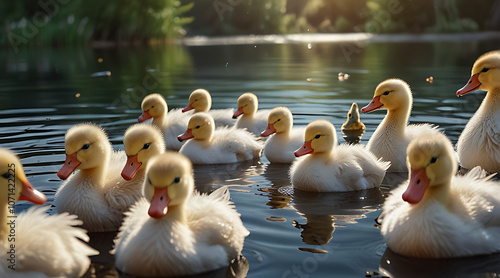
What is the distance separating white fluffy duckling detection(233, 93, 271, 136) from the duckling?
4.14ft

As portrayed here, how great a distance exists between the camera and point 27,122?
1022 cm

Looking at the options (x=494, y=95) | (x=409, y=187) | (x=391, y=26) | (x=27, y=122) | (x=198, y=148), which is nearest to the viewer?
(x=409, y=187)

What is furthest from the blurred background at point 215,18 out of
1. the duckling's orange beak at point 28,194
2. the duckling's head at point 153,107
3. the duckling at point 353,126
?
the duckling's orange beak at point 28,194

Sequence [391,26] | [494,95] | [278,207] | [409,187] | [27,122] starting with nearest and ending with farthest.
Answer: [409,187]
[278,207]
[494,95]
[27,122]
[391,26]

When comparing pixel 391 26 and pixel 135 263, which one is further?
pixel 391 26

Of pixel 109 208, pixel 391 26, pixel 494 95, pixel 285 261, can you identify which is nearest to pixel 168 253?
pixel 285 261

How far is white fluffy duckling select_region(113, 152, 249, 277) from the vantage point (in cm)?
400

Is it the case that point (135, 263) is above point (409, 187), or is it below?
below

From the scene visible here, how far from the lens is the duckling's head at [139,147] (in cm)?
519

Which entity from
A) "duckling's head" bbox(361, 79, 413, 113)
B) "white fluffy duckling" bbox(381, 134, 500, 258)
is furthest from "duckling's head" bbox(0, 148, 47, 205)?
"duckling's head" bbox(361, 79, 413, 113)

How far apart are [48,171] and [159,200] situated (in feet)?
11.1

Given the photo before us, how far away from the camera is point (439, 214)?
13.9 ft

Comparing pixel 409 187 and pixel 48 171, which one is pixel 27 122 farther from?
pixel 409 187

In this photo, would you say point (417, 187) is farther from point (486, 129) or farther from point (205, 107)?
point (205, 107)
